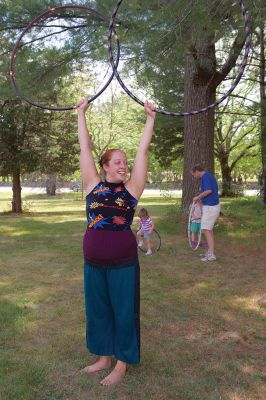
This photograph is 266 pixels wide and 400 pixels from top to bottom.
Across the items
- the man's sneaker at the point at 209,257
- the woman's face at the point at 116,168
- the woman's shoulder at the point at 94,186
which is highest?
the woman's face at the point at 116,168

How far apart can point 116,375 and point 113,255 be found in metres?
1.08

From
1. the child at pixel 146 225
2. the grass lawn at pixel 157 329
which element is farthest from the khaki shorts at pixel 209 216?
the child at pixel 146 225

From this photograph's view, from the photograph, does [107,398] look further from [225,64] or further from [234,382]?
[225,64]

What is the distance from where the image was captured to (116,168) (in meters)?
3.60

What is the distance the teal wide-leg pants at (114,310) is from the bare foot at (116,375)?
10 centimetres

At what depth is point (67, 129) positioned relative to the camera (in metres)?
19.2

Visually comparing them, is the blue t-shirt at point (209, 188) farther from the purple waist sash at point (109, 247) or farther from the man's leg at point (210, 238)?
the purple waist sash at point (109, 247)

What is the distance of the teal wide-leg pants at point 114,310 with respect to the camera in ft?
11.8

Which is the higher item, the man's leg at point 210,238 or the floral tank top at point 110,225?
the floral tank top at point 110,225

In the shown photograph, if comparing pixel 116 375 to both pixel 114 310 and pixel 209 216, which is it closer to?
pixel 114 310

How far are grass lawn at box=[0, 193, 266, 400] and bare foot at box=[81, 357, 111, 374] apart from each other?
9 centimetres

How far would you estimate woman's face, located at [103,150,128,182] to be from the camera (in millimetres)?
3594

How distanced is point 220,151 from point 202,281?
2519 cm

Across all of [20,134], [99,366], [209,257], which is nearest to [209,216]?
[209,257]
